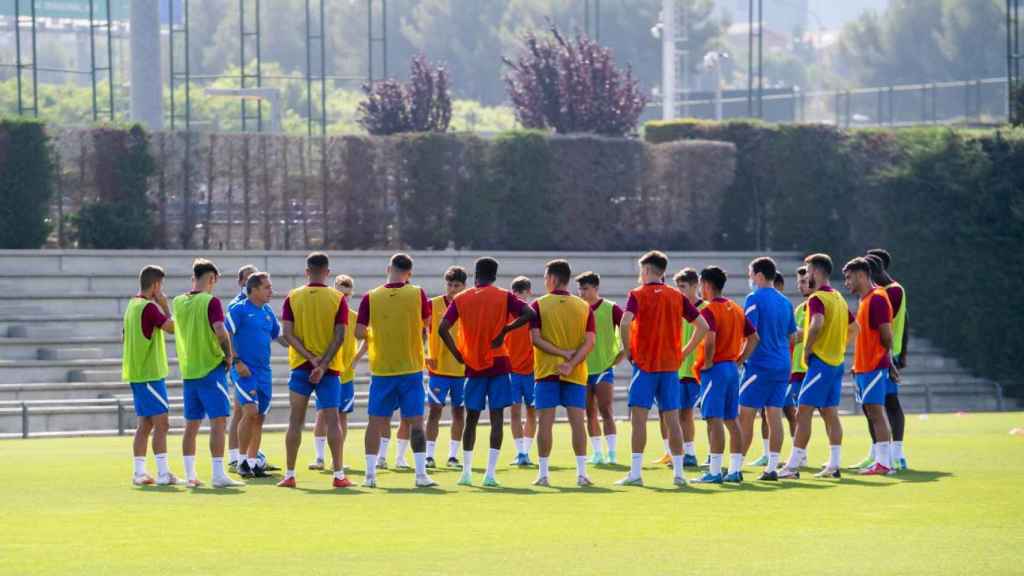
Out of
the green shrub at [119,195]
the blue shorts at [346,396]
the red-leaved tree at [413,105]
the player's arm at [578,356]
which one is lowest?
the blue shorts at [346,396]

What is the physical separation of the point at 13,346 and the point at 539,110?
15686 millimetres

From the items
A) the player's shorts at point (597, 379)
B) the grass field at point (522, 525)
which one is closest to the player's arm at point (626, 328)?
the grass field at point (522, 525)

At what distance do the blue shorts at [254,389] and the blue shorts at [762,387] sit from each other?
4536mm

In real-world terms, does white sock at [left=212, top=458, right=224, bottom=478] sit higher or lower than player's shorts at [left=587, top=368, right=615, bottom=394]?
lower

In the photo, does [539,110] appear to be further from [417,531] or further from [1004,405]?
[417,531]

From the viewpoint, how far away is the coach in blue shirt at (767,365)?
676 inches

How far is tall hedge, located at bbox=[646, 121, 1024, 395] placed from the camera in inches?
1404

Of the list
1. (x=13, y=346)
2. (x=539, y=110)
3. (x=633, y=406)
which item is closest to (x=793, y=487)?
(x=633, y=406)

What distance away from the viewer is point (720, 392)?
17.0m

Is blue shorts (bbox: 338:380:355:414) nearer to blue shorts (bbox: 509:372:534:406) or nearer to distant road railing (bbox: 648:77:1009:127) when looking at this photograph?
blue shorts (bbox: 509:372:534:406)

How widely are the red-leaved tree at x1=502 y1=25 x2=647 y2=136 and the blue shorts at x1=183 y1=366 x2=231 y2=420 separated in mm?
→ 24787

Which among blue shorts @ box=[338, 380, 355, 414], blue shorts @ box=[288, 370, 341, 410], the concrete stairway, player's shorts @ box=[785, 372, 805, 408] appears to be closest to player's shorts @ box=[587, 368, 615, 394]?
player's shorts @ box=[785, 372, 805, 408]

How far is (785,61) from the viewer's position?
14238 cm

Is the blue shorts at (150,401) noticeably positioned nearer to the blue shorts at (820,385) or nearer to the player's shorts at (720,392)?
the player's shorts at (720,392)
